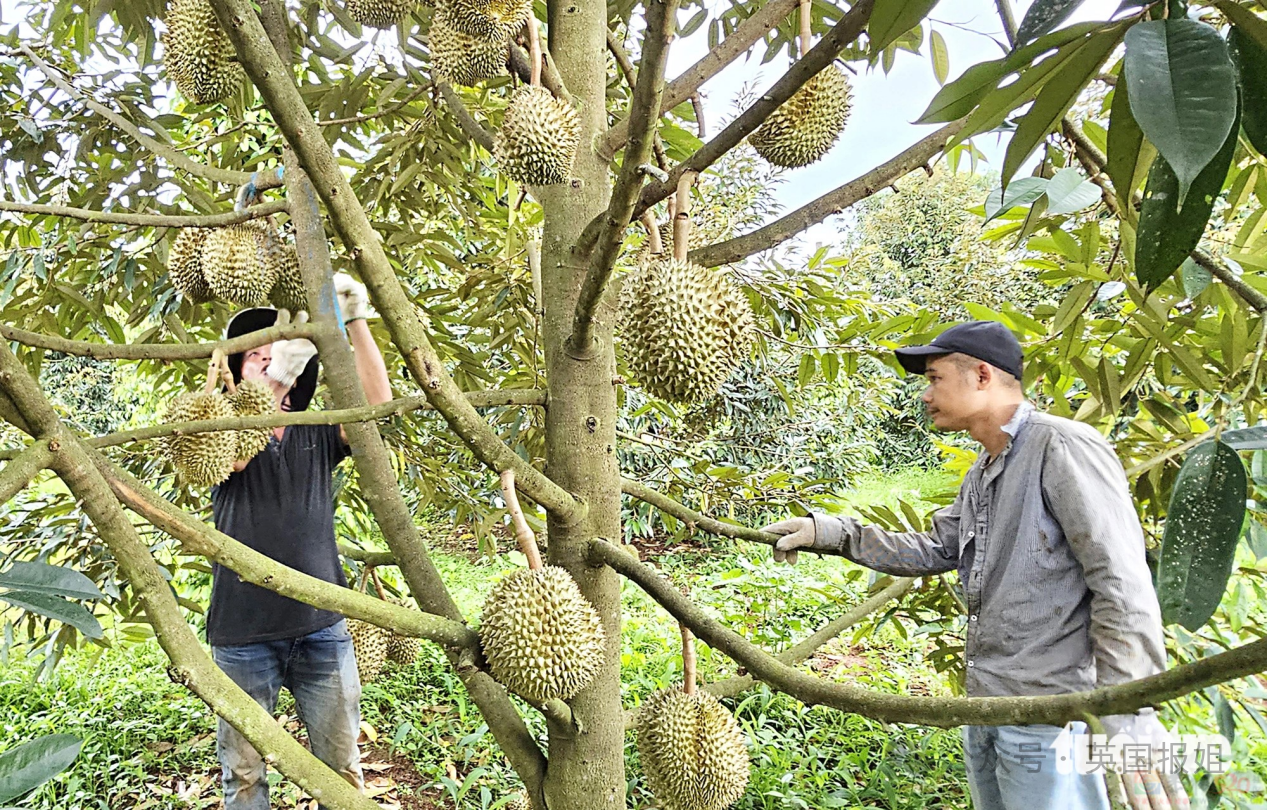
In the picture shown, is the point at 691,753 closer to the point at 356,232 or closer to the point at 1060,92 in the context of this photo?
the point at 356,232

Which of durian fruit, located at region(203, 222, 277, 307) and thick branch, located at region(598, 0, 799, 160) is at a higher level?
thick branch, located at region(598, 0, 799, 160)

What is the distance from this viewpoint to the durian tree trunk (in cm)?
111

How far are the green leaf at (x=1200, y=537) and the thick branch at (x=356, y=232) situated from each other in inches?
25.9

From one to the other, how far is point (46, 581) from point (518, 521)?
1.46 feet

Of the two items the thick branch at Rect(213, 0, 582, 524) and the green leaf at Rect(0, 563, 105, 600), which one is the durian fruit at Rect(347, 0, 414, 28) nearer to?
the thick branch at Rect(213, 0, 582, 524)

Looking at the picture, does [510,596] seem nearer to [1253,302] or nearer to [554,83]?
[554,83]

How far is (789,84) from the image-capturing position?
60 centimetres

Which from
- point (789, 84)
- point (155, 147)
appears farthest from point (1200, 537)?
point (155, 147)

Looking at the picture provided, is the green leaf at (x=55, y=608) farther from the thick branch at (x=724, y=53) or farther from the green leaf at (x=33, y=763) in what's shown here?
the thick branch at (x=724, y=53)

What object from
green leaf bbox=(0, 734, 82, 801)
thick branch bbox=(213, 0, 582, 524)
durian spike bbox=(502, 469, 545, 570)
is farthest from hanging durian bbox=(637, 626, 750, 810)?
green leaf bbox=(0, 734, 82, 801)

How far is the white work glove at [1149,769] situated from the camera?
1.22 metres

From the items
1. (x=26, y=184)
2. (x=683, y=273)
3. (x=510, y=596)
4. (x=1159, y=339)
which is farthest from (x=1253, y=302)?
(x=26, y=184)

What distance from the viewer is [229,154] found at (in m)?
1.75

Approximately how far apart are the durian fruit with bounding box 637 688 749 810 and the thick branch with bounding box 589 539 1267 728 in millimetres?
335
